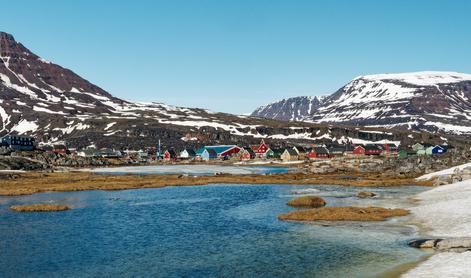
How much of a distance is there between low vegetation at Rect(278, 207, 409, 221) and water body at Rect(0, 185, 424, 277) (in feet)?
7.89

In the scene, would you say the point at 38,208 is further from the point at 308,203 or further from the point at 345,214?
the point at 345,214

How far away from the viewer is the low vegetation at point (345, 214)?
46438mm

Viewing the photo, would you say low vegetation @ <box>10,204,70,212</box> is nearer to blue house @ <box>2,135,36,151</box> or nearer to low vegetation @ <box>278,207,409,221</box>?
low vegetation @ <box>278,207,409,221</box>

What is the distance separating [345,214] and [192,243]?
1863cm

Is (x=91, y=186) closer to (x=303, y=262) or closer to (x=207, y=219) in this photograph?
(x=207, y=219)

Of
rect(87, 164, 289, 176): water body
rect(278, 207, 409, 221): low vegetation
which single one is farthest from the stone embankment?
rect(278, 207, 409, 221): low vegetation

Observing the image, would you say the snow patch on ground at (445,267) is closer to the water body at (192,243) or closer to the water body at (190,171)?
the water body at (192,243)

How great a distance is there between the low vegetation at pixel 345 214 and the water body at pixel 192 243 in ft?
7.89

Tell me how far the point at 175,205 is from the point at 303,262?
108 feet

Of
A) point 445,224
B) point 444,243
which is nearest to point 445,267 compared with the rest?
point 444,243

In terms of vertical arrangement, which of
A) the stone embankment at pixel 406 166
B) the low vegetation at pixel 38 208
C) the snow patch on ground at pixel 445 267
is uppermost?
the stone embankment at pixel 406 166

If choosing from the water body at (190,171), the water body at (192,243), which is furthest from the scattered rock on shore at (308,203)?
the water body at (190,171)

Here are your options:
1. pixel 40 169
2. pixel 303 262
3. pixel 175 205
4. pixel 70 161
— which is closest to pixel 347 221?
pixel 303 262

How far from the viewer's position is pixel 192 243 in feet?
118
